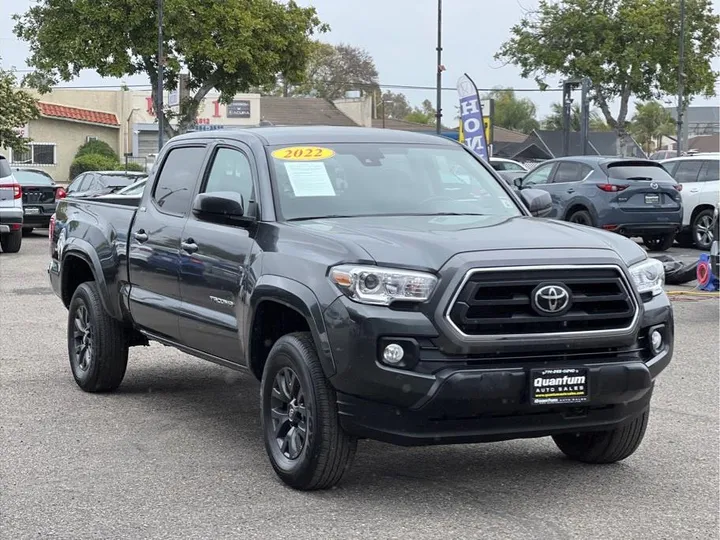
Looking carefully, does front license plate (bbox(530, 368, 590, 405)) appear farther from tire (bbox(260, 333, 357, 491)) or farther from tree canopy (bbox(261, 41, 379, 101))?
tree canopy (bbox(261, 41, 379, 101))

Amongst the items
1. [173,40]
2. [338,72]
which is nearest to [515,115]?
[338,72]

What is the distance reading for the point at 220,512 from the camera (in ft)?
18.1

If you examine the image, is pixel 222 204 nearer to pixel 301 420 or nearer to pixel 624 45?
pixel 301 420

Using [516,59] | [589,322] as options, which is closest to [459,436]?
[589,322]

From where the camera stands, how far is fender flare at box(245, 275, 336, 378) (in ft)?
18.0

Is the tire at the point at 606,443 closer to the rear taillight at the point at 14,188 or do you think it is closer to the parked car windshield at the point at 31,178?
the rear taillight at the point at 14,188

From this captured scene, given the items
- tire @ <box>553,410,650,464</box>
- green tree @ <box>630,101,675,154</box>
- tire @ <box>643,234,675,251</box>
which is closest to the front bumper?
tire @ <box>553,410,650,464</box>

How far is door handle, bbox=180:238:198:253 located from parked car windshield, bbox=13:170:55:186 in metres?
19.6

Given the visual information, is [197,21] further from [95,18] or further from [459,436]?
[459,436]

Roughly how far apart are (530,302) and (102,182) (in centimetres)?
2238

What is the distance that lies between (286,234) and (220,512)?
143cm

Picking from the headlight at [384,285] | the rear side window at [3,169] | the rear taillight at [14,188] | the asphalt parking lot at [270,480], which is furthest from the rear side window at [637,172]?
the headlight at [384,285]

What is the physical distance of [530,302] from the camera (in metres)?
5.38

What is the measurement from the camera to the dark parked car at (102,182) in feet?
86.6
